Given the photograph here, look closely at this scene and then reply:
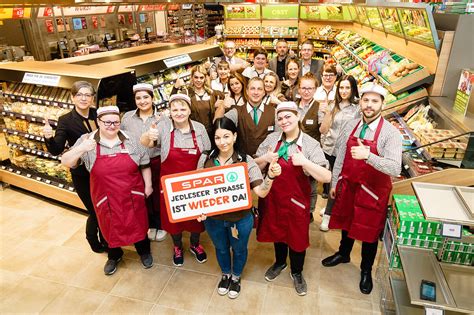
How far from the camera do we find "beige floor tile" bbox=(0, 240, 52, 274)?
3.63m

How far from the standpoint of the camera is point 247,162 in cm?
278

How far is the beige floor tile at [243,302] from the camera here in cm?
308

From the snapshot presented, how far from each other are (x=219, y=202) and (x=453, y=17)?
3.34 meters

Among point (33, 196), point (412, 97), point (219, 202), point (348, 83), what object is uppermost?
point (348, 83)

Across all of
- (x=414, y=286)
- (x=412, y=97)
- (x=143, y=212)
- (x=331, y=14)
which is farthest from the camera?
(x=331, y=14)

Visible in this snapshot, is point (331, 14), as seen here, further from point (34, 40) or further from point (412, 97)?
point (34, 40)

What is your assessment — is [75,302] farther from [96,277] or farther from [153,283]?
[153,283]

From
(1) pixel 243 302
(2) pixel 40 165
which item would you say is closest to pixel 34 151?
(2) pixel 40 165

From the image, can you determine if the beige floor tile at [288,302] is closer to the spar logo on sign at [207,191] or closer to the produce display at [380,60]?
the spar logo on sign at [207,191]

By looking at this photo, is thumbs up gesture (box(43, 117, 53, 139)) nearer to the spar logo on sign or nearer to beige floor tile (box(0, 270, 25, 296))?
the spar logo on sign

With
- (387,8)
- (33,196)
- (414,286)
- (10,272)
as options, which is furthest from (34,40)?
(414,286)

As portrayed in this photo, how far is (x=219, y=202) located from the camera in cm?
269

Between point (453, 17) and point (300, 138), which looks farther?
point (453, 17)

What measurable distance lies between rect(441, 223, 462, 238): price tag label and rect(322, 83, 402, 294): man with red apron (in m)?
0.59
